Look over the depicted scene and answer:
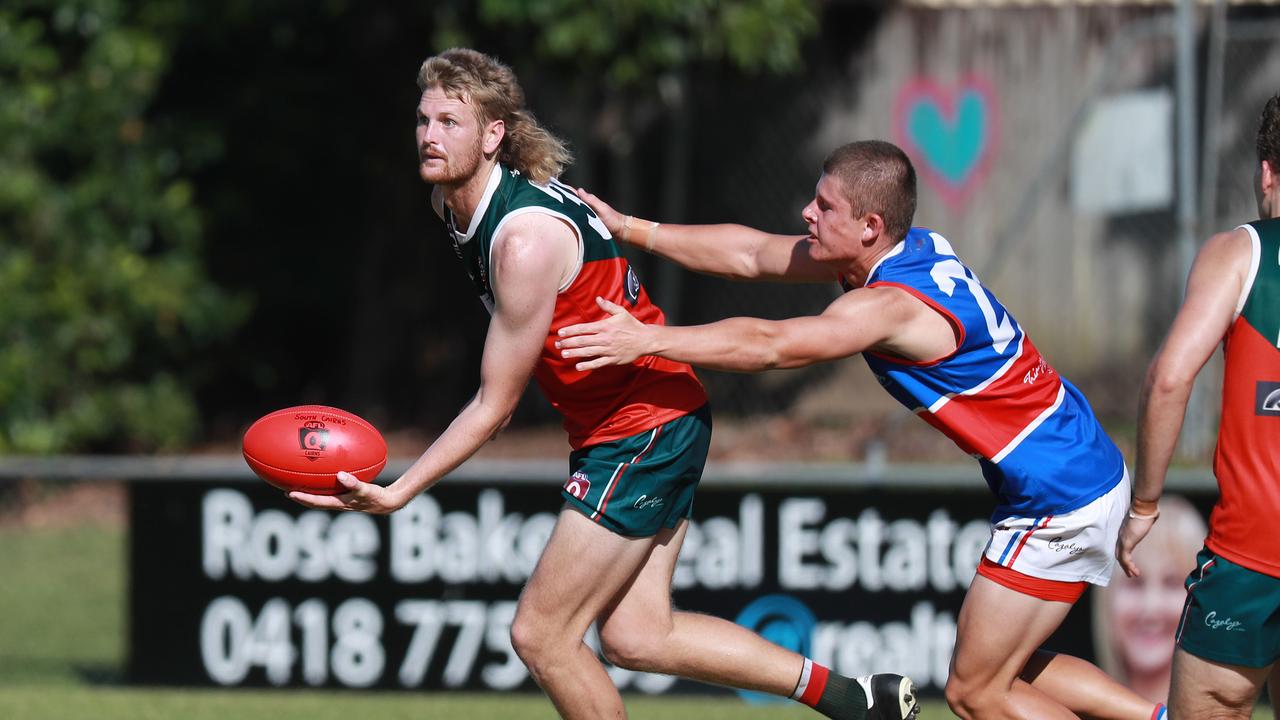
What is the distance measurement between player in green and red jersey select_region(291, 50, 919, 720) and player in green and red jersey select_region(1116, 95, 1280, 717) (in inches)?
47.4

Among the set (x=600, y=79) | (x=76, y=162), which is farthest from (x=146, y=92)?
(x=600, y=79)

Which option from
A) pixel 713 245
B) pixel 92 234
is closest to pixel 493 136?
pixel 713 245

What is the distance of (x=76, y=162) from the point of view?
12734 millimetres

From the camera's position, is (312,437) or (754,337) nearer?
(754,337)

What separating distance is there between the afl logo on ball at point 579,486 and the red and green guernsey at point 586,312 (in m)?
0.14

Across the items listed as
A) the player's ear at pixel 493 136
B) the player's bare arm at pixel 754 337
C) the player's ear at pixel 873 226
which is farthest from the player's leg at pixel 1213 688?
the player's ear at pixel 493 136

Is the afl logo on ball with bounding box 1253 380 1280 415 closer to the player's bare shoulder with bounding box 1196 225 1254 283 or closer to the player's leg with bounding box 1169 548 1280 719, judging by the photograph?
the player's bare shoulder with bounding box 1196 225 1254 283

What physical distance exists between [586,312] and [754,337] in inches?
28.9

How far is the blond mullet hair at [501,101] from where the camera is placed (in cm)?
498

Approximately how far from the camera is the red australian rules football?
4.80 meters

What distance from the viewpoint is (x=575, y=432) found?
5227mm

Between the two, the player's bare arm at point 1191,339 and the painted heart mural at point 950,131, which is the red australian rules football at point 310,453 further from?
the painted heart mural at point 950,131

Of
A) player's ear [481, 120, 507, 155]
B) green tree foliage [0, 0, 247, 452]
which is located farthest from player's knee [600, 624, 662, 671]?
green tree foliage [0, 0, 247, 452]

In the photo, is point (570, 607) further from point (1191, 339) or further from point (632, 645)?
point (1191, 339)
